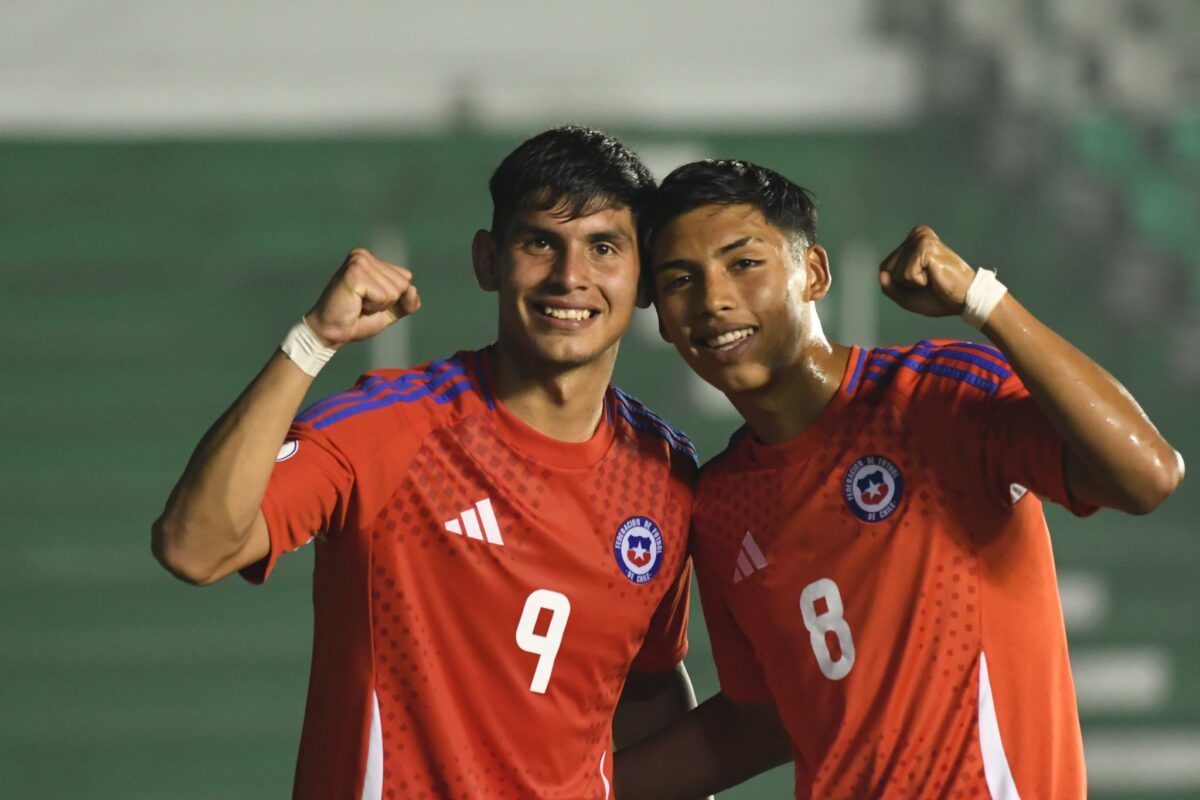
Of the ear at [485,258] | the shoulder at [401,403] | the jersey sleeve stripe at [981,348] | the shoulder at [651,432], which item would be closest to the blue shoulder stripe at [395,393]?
the shoulder at [401,403]

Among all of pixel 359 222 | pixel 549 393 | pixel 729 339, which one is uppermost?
pixel 359 222

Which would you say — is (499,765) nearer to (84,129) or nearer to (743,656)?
(743,656)

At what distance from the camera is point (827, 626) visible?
2.11 m

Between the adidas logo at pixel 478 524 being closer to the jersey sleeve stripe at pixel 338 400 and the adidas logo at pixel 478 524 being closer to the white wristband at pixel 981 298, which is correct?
the jersey sleeve stripe at pixel 338 400

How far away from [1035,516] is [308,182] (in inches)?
160

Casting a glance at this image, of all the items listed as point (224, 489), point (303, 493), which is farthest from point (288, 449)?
point (224, 489)

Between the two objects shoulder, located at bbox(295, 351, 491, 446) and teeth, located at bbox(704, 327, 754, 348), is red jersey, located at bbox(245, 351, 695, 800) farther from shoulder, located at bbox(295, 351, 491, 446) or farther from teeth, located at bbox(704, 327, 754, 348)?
teeth, located at bbox(704, 327, 754, 348)

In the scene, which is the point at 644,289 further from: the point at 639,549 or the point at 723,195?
the point at 639,549

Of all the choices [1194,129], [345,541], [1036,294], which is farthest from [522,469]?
[1194,129]

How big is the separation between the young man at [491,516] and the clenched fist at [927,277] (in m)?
0.45

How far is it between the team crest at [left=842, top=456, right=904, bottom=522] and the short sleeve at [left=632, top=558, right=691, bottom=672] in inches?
12.8

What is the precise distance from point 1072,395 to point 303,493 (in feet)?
3.21

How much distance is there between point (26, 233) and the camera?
18.2 ft

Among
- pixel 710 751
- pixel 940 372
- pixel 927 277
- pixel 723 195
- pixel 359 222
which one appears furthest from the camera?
pixel 359 222
